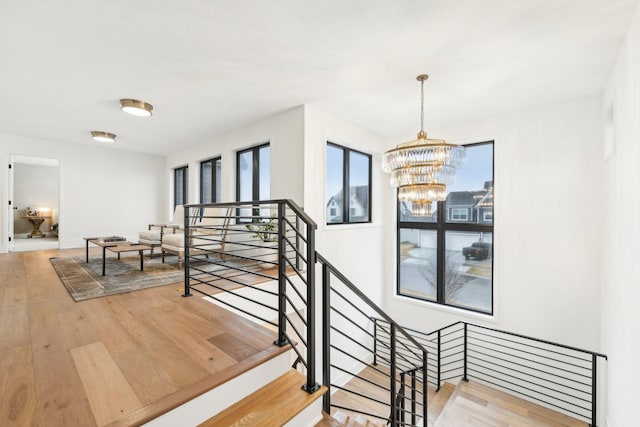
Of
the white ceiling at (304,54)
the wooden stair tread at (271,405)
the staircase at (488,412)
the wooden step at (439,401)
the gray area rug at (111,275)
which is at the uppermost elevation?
the white ceiling at (304,54)

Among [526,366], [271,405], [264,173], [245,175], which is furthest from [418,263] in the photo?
[271,405]

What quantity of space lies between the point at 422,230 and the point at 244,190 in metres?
3.14

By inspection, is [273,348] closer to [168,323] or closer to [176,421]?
[176,421]

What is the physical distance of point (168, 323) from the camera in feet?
6.64

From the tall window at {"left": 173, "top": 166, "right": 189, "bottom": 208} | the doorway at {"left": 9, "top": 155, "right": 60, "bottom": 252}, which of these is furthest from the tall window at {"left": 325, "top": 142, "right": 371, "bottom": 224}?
the doorway at {"left": 9, "top": 155, "right": 60, "bottom": 252}

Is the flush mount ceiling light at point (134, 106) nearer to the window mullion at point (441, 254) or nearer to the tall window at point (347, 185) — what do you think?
the tall window at point (347, 185)

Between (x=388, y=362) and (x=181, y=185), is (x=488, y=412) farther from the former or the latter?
(x=181, y=185)

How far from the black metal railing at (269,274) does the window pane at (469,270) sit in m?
2.40

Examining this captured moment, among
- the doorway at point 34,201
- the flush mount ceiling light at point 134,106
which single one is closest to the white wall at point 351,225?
the flush mount ceiling light at point 134,106

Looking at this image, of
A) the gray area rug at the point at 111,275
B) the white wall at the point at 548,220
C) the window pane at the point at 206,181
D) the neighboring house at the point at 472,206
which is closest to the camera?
the gray area rug at the point at 111,275

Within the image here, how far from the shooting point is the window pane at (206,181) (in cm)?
575

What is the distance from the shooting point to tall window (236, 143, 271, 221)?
440 centimetres

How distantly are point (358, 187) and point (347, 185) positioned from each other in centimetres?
33

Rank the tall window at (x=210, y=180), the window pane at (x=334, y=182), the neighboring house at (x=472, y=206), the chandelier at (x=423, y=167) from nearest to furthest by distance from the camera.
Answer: the chandelier at (x=423, y=167) → the neighboring house at (x=472, y=206) → the window pane at (x=334, y=182) → the tall window at (x=210, y=180)
